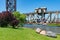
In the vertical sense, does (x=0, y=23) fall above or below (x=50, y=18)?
above

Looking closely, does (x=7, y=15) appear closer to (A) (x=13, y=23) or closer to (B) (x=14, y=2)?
(A) (x=13, y=23)

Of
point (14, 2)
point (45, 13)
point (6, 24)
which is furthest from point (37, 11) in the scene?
point (6, 24)

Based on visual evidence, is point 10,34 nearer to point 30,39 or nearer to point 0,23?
point 30,39

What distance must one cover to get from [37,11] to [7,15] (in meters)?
77.5

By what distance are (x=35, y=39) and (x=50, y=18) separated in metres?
81.3

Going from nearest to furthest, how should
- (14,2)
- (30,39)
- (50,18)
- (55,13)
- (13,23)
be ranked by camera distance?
(30,39), (13,23), (14,2), (55,13), (50,18)

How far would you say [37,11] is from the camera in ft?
311

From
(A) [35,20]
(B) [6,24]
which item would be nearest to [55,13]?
(A) [35,20]

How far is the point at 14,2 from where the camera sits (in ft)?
183

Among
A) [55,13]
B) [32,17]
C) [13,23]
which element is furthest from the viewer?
[32,17]

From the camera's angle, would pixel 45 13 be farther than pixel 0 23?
Yes

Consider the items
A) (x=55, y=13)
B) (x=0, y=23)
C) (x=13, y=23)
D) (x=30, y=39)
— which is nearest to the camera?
(x=30, y=39)

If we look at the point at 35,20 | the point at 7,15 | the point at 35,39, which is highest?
the point at 7,15

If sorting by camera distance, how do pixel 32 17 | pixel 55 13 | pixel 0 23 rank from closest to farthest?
1. pixel 0 23
2. pixel 55 13
3. pixel 32 17
